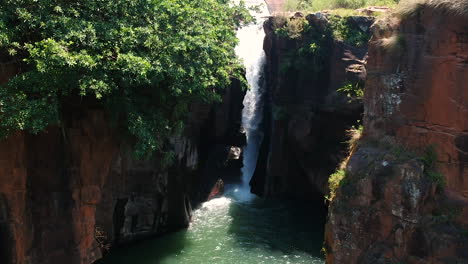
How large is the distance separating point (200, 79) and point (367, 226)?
5595mm

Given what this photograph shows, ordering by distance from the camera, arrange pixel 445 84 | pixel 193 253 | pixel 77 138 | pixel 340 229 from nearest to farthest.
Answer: pixel 445 84 < pixel 340 229 < pixel 77 138 < pixel 193 253

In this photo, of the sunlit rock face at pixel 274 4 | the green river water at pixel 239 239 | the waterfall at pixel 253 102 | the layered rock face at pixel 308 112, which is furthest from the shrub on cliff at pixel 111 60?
the sunlit rock face at pixel 274 4

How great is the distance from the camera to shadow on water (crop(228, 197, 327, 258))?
19453 mm

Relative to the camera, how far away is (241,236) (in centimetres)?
2012

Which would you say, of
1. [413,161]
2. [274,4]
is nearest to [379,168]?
[413,161]

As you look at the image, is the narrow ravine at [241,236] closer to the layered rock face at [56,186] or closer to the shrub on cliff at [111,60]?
the shrub on cliff at [111,60]

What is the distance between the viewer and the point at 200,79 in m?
12.6

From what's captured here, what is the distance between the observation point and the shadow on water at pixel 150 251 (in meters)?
17.9

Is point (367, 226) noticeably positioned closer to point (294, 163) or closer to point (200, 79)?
point (200, 79)

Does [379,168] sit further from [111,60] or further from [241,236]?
[241,236]

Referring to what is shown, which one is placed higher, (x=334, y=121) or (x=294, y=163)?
(x=334, y=121)

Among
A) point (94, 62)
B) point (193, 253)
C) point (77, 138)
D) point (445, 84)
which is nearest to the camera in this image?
point (94, 62)

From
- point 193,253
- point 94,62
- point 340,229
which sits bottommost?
point 193,253

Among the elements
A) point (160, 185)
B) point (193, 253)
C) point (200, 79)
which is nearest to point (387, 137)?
point (200, 79)
